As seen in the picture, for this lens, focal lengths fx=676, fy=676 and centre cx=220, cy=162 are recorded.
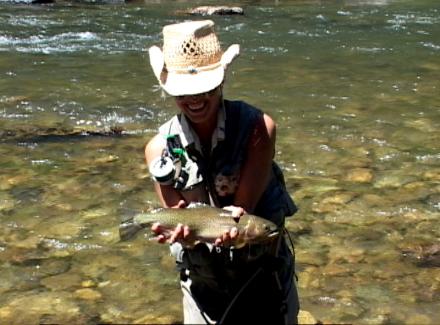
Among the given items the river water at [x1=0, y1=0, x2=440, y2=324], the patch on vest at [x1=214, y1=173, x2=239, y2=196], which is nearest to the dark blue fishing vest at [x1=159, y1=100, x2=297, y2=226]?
the patch on vest at [x1=214, y1=173, x2=239, y2=196]

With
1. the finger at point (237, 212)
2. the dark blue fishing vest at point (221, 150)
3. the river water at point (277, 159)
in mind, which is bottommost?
the river water at point (277, 159)

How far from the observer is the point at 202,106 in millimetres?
3314

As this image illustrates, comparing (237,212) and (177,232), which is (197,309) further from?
(237,212)

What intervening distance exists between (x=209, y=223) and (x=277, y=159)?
17.0 feet

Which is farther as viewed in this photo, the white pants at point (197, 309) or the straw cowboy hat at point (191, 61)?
the white pants at point (197, 309)

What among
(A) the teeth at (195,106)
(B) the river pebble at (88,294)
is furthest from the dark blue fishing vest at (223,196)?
(B) the river pebble at (88,294)

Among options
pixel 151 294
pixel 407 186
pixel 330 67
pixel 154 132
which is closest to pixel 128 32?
pixel 330 67

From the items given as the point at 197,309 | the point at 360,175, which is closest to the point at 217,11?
the point at 360,175

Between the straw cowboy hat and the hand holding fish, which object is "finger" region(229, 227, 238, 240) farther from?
the straw cowboy hat

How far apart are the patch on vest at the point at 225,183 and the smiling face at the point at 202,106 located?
0.29 metres

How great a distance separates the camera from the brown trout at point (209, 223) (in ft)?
10.6

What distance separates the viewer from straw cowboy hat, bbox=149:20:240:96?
3232mm

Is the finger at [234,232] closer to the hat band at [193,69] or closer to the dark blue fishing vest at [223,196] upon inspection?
the dark blue fishing vest at [223,196]

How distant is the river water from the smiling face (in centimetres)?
70
